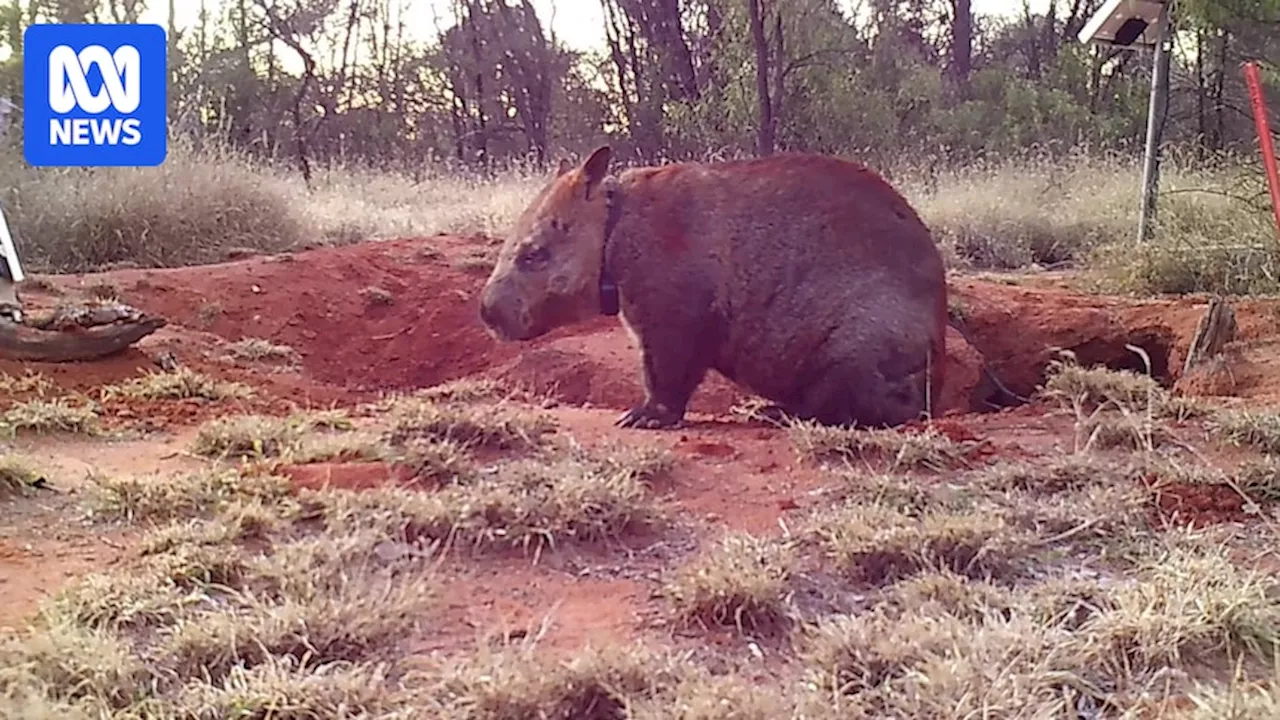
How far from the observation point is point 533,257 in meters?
5.05

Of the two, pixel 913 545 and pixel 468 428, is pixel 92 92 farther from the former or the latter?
pixel 913 545

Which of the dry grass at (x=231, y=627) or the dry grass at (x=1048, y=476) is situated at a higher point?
the dry grass at (x=1048, y=476)

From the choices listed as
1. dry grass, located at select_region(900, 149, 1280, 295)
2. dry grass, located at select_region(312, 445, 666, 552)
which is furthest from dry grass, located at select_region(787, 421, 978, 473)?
dry grass, located at select_region(900, 149, 1280, 295)

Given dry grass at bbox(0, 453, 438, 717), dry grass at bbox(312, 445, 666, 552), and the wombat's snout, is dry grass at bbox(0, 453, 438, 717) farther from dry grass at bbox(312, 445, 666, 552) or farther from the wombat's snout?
the wombat's snout

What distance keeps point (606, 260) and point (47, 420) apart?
2125 mm

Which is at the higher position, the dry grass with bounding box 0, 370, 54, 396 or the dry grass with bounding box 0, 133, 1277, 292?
the dry grass with bounding box 0, 133, 1277, 292

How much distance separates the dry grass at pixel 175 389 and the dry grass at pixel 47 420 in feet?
1.73

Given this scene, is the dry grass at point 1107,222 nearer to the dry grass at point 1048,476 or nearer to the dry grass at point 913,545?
the dry grass at point 1048,476

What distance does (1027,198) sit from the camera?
1238cm

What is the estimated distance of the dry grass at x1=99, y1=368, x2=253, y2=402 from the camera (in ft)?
17.1

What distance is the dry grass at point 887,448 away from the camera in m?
3.92

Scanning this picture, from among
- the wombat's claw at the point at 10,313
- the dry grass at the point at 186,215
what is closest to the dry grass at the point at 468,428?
the wombat's claw at the point at 10,313

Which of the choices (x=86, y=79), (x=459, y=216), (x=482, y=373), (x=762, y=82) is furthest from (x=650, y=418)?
(x=762, y=82)

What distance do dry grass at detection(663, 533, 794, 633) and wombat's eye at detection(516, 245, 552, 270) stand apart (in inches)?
92.2
